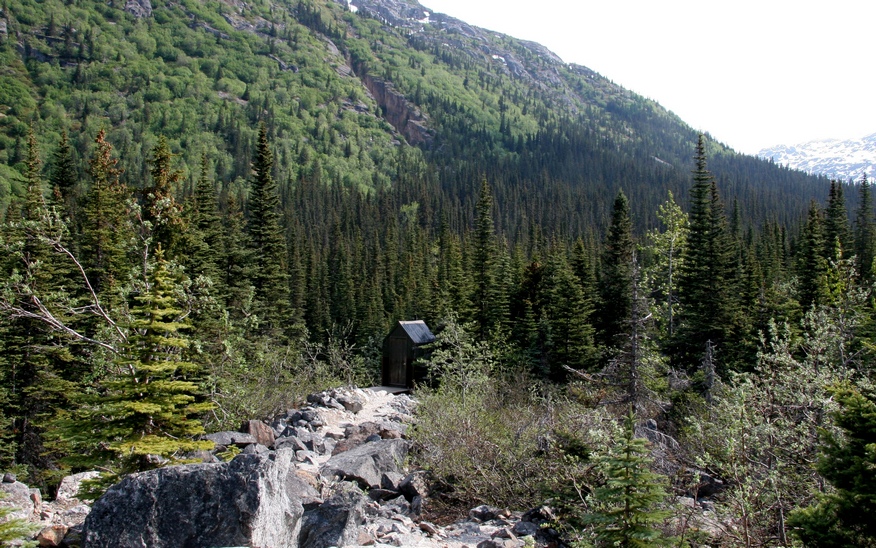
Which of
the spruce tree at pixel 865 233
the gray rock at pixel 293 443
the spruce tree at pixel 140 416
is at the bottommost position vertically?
the gray rock at pixel 293 443

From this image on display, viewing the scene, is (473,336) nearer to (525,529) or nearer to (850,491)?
(525,529)

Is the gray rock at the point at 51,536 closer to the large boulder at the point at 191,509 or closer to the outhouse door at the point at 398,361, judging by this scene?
the large boulder at the point at 191,509

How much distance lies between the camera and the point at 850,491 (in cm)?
643

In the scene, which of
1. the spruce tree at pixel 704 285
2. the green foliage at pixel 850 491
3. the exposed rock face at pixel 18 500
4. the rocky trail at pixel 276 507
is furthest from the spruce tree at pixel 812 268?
the exposed rock face at pixel 18 500

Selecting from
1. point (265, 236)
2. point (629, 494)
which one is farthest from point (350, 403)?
point (629, 494)

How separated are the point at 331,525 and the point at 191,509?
2.21 metres

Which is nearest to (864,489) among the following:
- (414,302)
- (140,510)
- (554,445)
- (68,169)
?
(554,445)

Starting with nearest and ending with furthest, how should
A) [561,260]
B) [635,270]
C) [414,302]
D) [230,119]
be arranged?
[635,270], [561,260], [414,302], [230,119]

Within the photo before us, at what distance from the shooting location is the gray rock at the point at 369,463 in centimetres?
1294

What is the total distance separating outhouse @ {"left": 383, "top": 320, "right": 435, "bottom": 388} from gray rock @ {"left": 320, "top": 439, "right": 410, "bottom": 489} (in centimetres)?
2492

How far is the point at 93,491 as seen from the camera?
10.5 m

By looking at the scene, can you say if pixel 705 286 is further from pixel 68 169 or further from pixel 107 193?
pixel 68 169

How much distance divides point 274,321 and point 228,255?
17.9ft

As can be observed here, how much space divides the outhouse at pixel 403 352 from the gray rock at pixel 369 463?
2492 cm
